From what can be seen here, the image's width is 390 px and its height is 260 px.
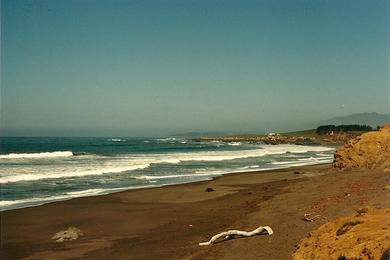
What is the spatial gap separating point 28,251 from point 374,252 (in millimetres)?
10270

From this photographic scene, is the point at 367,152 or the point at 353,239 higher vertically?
the point at 367,152

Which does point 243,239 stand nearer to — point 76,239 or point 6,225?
point 76,239

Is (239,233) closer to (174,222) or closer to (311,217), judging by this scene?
(311,217)

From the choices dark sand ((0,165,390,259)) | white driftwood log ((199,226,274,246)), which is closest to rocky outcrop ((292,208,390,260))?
dark sand ((0,165,390,259))

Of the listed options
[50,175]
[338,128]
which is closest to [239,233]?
[50,175]

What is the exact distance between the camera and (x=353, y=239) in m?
6.46

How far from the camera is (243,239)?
424 inches

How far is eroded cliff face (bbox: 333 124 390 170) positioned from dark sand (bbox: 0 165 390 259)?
470cm

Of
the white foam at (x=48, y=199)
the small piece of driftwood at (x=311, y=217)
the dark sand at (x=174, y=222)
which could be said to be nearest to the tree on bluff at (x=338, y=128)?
the white foam at (x=48, y=199)

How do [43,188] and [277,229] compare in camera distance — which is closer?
[277,229]

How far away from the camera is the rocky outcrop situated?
18.8 ft

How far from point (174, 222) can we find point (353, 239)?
1014cm

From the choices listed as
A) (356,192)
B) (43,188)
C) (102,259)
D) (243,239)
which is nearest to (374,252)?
(243,239)

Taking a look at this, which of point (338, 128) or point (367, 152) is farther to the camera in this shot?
point (338, 128)
